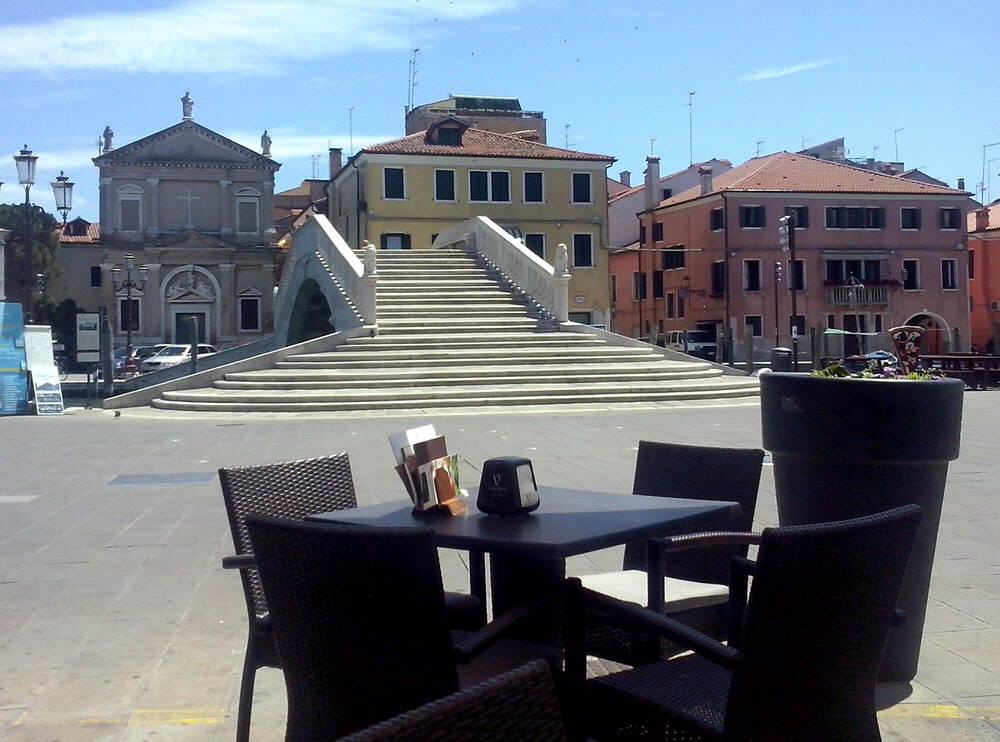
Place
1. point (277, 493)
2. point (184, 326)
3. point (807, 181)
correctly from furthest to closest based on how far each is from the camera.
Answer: point (184, 326)
point (807, 181)
point (277, 493)

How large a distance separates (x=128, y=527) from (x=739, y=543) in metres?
5.26

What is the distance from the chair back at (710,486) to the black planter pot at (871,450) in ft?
0.45

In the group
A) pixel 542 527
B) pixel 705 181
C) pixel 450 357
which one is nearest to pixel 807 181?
pixel 705 181

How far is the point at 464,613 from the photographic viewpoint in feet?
12.1

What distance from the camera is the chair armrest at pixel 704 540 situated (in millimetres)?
3587

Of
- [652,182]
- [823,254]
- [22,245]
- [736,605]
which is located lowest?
[736,605]

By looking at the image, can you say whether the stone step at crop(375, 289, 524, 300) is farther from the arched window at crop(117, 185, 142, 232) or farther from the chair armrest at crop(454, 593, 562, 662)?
the arched window at crop(117, 185, 142, 232)

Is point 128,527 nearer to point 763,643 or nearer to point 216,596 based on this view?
point 216,596

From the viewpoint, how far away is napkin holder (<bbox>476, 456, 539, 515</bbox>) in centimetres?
353

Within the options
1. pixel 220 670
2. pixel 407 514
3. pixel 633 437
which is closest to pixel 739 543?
pixel 407 514

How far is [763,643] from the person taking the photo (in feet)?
8.49

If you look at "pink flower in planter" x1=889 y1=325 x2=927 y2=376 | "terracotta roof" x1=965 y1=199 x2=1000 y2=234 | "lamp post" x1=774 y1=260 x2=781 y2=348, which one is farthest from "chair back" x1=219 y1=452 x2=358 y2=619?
"terracotta roof" x1=965 y1=199 x2=1000 y2=234

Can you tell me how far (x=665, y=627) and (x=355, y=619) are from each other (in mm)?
816

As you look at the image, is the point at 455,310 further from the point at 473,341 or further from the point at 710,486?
the point at 710,486
